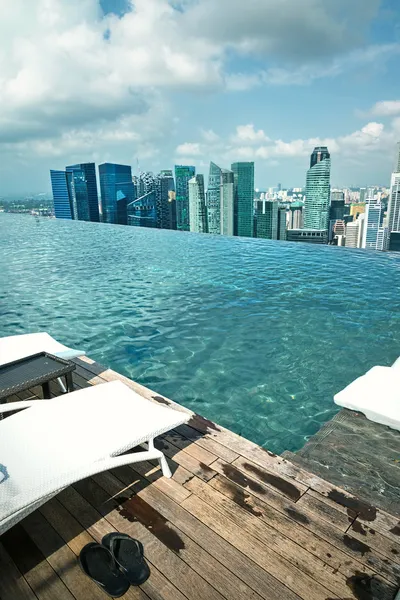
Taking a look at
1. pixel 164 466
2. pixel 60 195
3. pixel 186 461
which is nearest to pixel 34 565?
pixel 164 466

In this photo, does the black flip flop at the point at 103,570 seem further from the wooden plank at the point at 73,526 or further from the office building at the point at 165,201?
the office building at the point at 165,201

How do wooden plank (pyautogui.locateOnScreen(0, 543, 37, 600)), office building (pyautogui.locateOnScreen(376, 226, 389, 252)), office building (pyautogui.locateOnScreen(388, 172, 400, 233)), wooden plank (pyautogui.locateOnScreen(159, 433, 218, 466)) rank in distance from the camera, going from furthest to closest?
office building (pyautogui.locateOnScreen(388, 172, 400, 233)) → office building (pyautogui.locateOnScreen(376, 226, 389, 252)) → wooden plank (pyautogui.locateOnScreen(159, 433, 218, 466)) → wooden plank (pyautogui.locateOnScreen(0, 543, 37, 600))

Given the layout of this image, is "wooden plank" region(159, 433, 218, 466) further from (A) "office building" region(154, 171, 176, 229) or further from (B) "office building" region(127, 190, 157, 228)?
(A) "office building" region(154, 171, 176, 229)

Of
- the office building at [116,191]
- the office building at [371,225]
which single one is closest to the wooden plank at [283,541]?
the office building at [371,225]

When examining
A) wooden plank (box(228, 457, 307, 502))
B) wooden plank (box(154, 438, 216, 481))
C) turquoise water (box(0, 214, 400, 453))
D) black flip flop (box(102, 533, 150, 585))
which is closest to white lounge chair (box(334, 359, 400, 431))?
turquoise water (box(0, 214, 400, 453))

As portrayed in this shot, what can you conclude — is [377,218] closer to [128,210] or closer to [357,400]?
[128,210]
